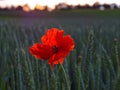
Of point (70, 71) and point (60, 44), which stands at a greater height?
point (60, 44)

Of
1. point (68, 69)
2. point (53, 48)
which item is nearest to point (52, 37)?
point (53, 48)

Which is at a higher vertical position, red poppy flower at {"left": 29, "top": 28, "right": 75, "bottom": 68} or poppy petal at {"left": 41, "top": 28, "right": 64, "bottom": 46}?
poppy petal at {"left": 41, "top": 28, "right": 64, "bottom": 46}

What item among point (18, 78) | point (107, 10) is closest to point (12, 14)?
point (107, 10)

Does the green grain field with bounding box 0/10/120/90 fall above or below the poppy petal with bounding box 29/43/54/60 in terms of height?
below

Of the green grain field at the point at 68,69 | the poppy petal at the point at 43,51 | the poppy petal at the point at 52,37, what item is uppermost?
the poppy petal at the point at 52,37

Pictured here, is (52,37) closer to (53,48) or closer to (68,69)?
(53,48)

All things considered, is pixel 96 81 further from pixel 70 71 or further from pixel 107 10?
pixel 107 10

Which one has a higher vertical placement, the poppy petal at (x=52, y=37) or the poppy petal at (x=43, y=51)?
the poppy petal at (x=52, y=37)

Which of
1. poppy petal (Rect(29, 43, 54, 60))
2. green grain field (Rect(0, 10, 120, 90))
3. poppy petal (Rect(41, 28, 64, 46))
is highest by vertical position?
poppy petal (Rect(41, 28, 64, 46))
